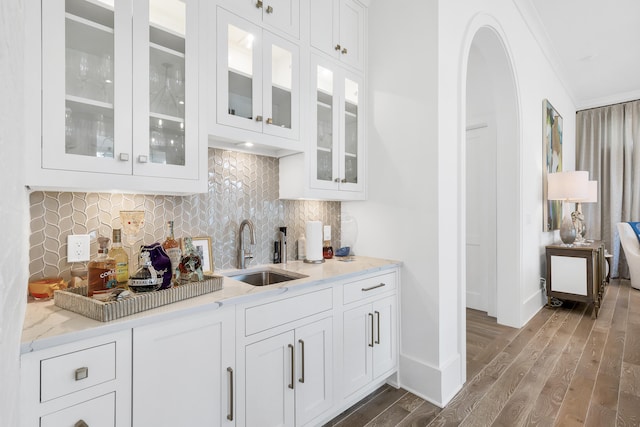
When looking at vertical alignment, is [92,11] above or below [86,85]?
above

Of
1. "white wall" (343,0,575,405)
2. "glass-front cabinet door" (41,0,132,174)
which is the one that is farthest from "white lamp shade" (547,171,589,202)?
"glass-front cabinet door" (41,0,132,174)

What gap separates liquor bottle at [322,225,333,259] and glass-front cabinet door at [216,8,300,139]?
2.82 ft

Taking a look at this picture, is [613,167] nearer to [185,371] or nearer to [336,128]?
[336,128]

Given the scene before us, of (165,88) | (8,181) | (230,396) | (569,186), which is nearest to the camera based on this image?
(8,181)

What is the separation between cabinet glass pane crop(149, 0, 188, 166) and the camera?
1.41m

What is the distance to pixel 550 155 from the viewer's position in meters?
Answer: 4.26

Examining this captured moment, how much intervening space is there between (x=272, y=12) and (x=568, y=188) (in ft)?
12.7

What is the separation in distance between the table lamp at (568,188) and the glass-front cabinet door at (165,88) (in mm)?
4209

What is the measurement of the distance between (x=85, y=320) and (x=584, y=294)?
457 centimetres

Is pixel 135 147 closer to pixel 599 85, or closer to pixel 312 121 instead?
pixel 312 121

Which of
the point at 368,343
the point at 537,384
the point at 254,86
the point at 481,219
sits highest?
the point at 254,86

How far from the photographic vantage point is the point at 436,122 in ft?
6.77

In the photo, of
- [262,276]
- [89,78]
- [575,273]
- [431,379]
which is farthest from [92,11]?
[575,273]

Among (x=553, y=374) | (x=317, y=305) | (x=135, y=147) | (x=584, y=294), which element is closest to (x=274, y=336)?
(x=317, y=305)
